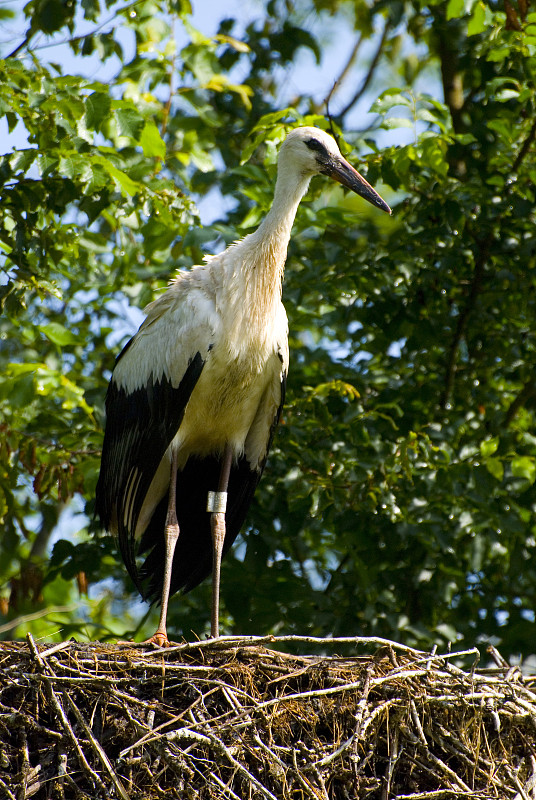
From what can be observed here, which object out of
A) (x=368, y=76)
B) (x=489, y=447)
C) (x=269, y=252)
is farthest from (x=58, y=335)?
(x=368, y=76)

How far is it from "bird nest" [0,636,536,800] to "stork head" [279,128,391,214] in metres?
2.50

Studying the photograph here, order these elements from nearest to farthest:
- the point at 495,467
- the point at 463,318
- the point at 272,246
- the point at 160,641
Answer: the point at 160,641
the point at 272,246
the point at 495,467
the point at 463,318

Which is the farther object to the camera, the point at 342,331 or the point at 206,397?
the point at 342,331

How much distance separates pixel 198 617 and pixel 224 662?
2.09 m

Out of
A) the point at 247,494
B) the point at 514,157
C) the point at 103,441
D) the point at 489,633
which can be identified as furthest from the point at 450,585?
the point at 514,157

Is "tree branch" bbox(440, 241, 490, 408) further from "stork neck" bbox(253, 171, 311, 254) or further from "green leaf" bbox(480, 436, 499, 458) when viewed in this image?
"stork neck" bbox(253, 171, 311, 254)

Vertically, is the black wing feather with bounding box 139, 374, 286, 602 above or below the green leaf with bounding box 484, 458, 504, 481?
below

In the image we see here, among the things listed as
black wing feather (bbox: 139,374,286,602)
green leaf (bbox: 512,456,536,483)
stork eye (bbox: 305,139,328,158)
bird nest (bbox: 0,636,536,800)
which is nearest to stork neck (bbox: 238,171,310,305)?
stork eye (bbox: 305,139,328,158)

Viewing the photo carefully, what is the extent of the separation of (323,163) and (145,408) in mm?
1669

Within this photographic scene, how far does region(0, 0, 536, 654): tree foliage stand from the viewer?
5664mm

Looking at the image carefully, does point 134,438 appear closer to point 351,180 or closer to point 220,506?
point 220,506

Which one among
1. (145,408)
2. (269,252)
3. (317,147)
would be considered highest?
(317,147)

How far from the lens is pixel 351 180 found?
18.1ft

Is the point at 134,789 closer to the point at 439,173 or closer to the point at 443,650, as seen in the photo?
the point at 443,650
